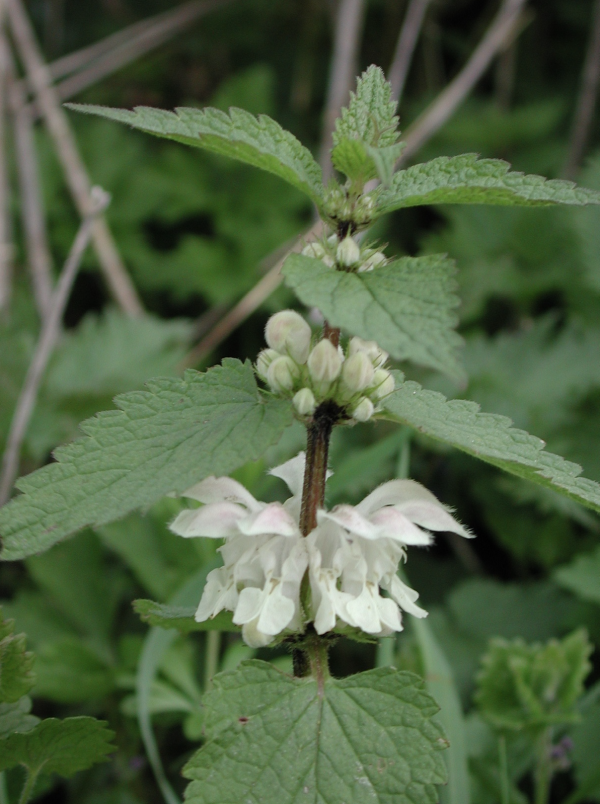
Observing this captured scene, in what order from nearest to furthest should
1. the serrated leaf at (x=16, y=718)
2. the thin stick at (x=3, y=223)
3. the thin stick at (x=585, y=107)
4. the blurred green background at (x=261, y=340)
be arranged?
1. the serrated leaf at (x=16, y=718)
2. the blurred green background at (x=261, y=340)
3. the thin stick at (x=3, y=223)
4. the thin stick at (x=585, y=107)

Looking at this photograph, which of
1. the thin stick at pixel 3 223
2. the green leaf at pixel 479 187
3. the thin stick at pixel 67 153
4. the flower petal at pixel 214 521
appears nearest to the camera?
the green leaf at pixel 479 187

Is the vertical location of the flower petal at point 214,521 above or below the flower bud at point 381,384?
below

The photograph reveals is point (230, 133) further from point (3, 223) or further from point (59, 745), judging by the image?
point (3, 223)

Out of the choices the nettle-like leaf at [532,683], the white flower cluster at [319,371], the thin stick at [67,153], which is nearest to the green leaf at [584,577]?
the nettle-like leaf at [532,683]

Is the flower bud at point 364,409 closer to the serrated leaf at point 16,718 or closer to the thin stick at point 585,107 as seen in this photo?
the serrated leaf at point 16,718

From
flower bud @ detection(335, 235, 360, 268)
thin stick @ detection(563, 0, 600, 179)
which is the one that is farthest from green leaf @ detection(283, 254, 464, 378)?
thin stick @ detection(563, 0, 600, 179)

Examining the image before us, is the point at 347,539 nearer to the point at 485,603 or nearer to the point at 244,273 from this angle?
the point at 485,603
